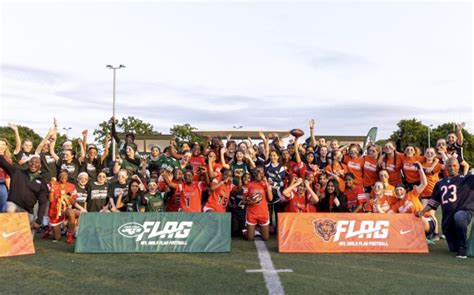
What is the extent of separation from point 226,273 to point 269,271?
1.89ft

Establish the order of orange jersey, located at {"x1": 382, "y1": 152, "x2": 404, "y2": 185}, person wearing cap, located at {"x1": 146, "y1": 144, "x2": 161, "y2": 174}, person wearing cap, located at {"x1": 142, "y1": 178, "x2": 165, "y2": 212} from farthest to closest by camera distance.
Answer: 1. person wearing cap, located at {"x1": 146, "y1": 144, "x2": 161, "y2": 174}
2. orange jersey, located at {"x1": 382, "y1": 152, "x2": 404, "y2": 185}
3. person wearing cap, located at {"x1": 142, "y1": 178, "x2": 165, "y2": 212}

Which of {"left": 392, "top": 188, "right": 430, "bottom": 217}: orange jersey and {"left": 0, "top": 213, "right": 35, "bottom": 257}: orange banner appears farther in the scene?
{"left": 392, "top": 188, "right": 430, "bottom": 217}: orange jersey

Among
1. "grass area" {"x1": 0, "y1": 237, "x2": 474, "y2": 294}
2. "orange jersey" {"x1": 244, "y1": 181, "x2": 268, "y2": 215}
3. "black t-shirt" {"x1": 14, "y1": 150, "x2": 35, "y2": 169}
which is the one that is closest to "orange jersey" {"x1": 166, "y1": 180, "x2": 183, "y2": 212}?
"orange jersey" {"x1": 244, "y1": 181, "x2": 268, "y2": 215}

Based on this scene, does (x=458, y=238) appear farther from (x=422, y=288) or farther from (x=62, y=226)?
(x=62, y=226)

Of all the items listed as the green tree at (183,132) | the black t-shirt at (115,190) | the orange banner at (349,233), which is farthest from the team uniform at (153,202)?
the green tree at (183,132)

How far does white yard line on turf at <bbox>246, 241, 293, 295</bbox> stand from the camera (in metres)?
5.08

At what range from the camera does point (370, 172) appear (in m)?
9.75

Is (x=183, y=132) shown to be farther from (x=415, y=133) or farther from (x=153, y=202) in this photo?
(x=153, y=202)

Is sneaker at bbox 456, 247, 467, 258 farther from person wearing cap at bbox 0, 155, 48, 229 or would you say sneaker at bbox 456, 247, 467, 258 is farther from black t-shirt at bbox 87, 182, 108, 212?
person wearing cap at bbox 0, 155, 48, 229

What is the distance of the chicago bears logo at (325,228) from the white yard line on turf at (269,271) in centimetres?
93

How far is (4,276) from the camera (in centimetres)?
579

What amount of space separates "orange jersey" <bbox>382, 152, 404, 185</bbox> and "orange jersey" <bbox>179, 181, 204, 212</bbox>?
406 cm

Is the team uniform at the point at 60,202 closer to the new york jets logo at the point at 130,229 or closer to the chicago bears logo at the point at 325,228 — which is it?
the new york jets logo at the point at 130,229

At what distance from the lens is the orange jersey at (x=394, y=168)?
9.50 meters
